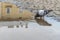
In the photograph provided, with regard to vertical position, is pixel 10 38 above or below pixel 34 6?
below

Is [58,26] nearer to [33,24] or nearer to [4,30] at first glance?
[33,24]

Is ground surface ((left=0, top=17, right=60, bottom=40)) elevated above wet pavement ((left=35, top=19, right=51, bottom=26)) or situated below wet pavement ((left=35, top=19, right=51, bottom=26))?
below

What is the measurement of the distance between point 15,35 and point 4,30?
11 centimetres

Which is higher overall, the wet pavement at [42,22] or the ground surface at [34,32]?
the wet pavement at [42,22]

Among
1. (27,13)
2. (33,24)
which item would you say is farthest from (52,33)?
(27,13)

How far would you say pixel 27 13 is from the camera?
1157mm

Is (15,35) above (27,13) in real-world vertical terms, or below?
below

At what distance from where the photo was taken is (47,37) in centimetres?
116

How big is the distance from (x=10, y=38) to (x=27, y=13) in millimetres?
270

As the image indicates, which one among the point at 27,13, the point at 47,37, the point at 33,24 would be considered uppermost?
the point at 27,13

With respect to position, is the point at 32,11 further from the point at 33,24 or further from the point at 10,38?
the point at 10,38

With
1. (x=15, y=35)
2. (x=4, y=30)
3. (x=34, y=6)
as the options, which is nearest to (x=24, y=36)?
(x=15, y=35)

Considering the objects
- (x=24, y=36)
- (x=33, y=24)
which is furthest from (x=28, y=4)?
(x=24, y=36)

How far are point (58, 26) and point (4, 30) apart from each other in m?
0.50
